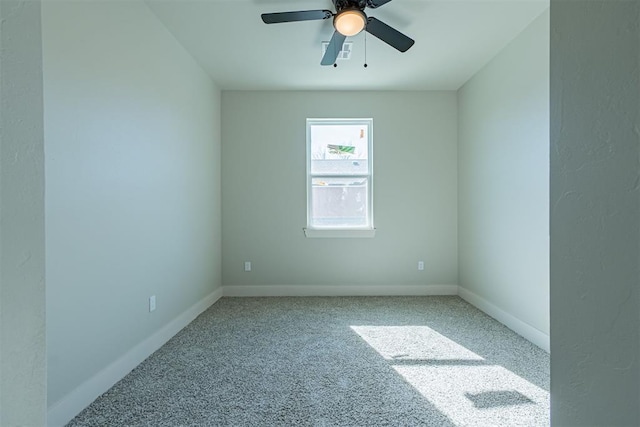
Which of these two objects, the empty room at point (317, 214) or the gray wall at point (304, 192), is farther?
the gray wall at point (304, 192)

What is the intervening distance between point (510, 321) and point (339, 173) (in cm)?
242

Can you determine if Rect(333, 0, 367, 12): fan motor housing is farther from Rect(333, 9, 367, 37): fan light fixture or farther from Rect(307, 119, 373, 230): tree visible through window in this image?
Rect(307, 119, 373, 230): tree visible through window

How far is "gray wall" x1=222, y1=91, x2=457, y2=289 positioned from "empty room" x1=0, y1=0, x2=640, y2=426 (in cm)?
3

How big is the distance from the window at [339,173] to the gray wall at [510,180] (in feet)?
3.86

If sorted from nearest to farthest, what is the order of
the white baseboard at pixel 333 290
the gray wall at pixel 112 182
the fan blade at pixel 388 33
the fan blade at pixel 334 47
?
1. the gray wall at pixel 112 182
2. the fan blade at pixel 388 33
3. the fan blade at pixel 334 47
4. the white baseboard at pixel 333 290

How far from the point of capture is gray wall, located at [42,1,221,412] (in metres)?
1.69

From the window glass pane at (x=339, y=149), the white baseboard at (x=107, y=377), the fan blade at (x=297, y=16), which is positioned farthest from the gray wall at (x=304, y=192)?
the fan blade at (x=297, y=16)

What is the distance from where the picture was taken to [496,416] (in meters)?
1.76

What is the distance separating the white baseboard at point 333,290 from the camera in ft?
14.1

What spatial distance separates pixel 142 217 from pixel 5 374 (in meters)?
2.02

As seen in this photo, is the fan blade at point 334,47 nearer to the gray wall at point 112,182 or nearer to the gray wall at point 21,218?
the gray wall at point 112,182

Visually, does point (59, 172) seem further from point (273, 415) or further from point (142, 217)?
point (273, 415)
